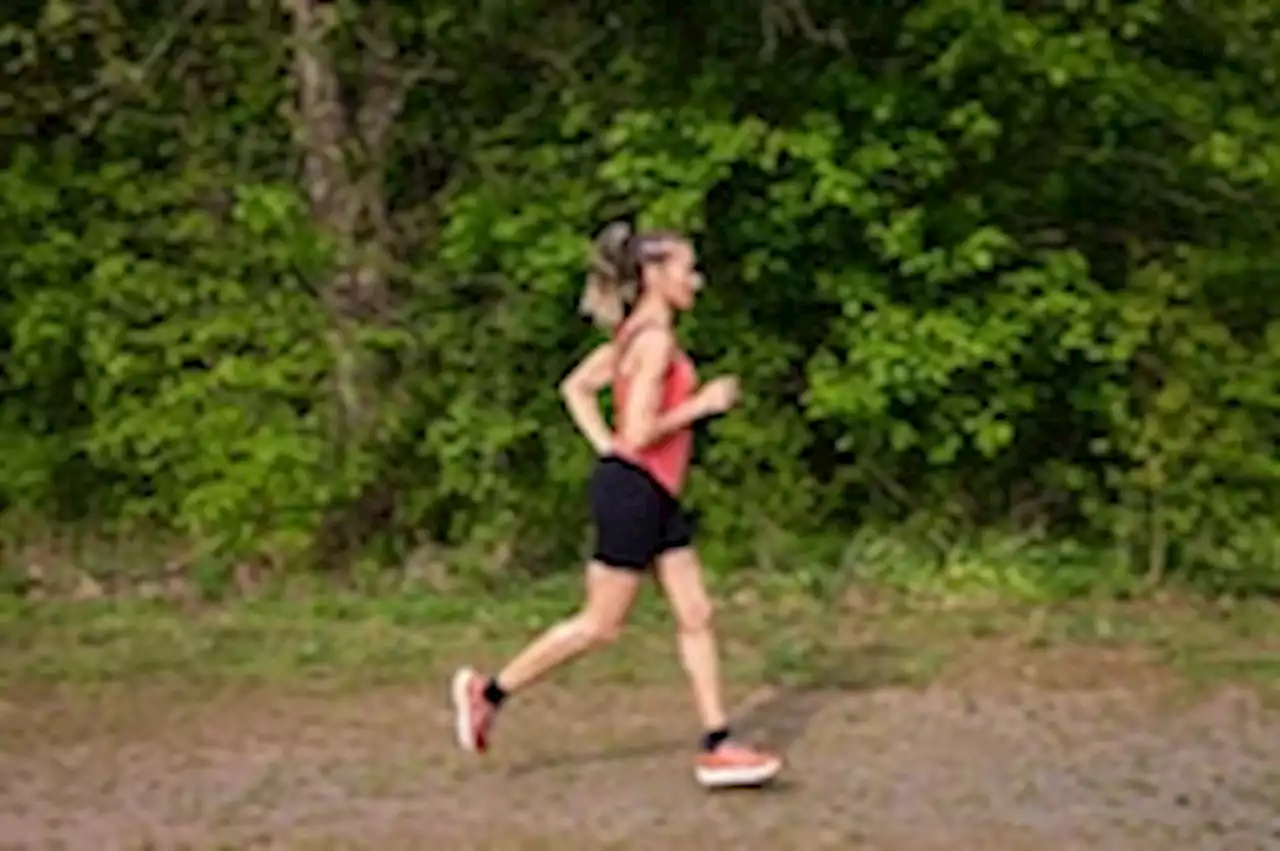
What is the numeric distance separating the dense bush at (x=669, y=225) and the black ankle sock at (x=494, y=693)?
11.3 ft

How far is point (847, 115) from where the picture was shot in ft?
35.4

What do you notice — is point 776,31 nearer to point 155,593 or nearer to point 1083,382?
point 1083,382

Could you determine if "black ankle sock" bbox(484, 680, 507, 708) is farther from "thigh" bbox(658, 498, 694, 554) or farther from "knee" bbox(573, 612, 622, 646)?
"thigh" bbox(658, 498, 694, 554)

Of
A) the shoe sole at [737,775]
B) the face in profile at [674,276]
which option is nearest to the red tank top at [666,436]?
the face in profile at [674,276]

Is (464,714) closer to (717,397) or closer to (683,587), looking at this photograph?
(683,587)

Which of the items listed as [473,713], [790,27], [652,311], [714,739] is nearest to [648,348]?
[652,311]

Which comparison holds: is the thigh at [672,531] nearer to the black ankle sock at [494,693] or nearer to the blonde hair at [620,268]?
the blonde hair at [620,268]

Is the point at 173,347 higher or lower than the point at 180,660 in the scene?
higher

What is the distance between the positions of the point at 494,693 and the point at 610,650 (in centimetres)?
170

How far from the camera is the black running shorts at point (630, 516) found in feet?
23.2

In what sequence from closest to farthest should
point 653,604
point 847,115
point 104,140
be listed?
point 653,604
point 847,115
point 104,140

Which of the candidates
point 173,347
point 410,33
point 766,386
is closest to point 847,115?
point 766,386

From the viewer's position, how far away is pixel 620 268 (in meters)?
7.17

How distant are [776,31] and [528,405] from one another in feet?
6.82
